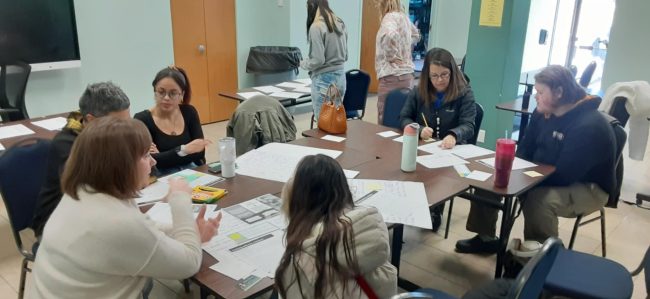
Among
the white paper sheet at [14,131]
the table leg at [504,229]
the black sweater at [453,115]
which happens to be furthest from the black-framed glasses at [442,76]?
the white paper sheet at [14,131]

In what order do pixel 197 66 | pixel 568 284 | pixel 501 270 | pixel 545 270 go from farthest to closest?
pixel 197 66, pixel 501 270, pixel 568 284, pixel 545 270

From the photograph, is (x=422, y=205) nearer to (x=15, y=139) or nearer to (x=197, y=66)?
(x=15, y=139)

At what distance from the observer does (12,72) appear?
13.0ft

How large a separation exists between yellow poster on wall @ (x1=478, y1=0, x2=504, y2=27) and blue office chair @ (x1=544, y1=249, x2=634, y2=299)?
2729 millimetres

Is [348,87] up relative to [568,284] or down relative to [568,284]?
up


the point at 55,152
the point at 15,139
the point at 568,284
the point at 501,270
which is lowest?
the point at 501,270

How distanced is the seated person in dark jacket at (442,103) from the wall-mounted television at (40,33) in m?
3.27

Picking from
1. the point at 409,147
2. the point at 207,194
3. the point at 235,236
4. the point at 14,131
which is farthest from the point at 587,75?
the point at 14,131

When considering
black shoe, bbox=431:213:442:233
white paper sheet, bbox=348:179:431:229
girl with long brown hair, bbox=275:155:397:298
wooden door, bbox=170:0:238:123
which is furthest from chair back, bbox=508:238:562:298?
wooden door, bbox=170:0:238:123

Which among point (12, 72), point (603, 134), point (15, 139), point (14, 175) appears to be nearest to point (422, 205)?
point (603, 134)

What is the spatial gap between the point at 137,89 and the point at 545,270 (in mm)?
4707

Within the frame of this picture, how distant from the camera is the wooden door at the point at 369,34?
302 inches

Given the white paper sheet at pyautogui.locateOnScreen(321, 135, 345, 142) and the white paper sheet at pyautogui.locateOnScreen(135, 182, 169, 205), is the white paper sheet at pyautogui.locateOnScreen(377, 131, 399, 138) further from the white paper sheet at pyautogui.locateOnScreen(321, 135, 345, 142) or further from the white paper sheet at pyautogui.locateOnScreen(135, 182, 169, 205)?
the white paper sheet at pyautogui.locateOnScreen(135, 182, 169, 205)

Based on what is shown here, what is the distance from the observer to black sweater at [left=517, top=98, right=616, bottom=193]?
7.77 ft
